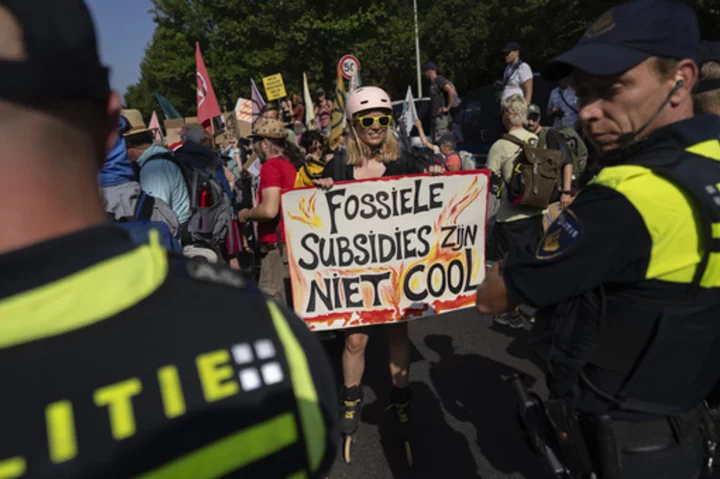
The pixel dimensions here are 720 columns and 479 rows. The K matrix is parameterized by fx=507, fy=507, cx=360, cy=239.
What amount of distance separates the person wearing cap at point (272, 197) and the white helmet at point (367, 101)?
1.07 metres

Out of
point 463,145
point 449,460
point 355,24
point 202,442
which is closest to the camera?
point 202,442

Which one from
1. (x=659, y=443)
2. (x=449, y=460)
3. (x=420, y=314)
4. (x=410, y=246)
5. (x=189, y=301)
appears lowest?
(x=449, y=460)

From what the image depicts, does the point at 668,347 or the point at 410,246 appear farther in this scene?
the point at 410,246

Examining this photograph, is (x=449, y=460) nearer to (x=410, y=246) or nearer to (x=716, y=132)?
(x=410, y=246)

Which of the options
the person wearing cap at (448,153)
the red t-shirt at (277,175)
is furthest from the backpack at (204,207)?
the person wearing cap at (448,153)

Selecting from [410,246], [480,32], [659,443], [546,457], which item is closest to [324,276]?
[410,246]

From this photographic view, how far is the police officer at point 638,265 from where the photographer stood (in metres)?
1.26

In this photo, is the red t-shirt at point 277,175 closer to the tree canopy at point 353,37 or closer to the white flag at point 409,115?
the white flag at point 409,115

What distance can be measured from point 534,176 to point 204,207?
9.19 ft

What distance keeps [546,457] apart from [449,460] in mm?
1452

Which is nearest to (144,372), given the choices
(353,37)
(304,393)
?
(304,393)

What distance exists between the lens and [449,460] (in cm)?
291

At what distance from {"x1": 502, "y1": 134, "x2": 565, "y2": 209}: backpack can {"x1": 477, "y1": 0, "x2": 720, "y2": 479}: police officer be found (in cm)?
293

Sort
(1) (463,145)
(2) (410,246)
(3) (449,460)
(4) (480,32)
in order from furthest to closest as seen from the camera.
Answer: (4) (480,32), (1) (463,145), (2) (410,246), (3) (449,460)
